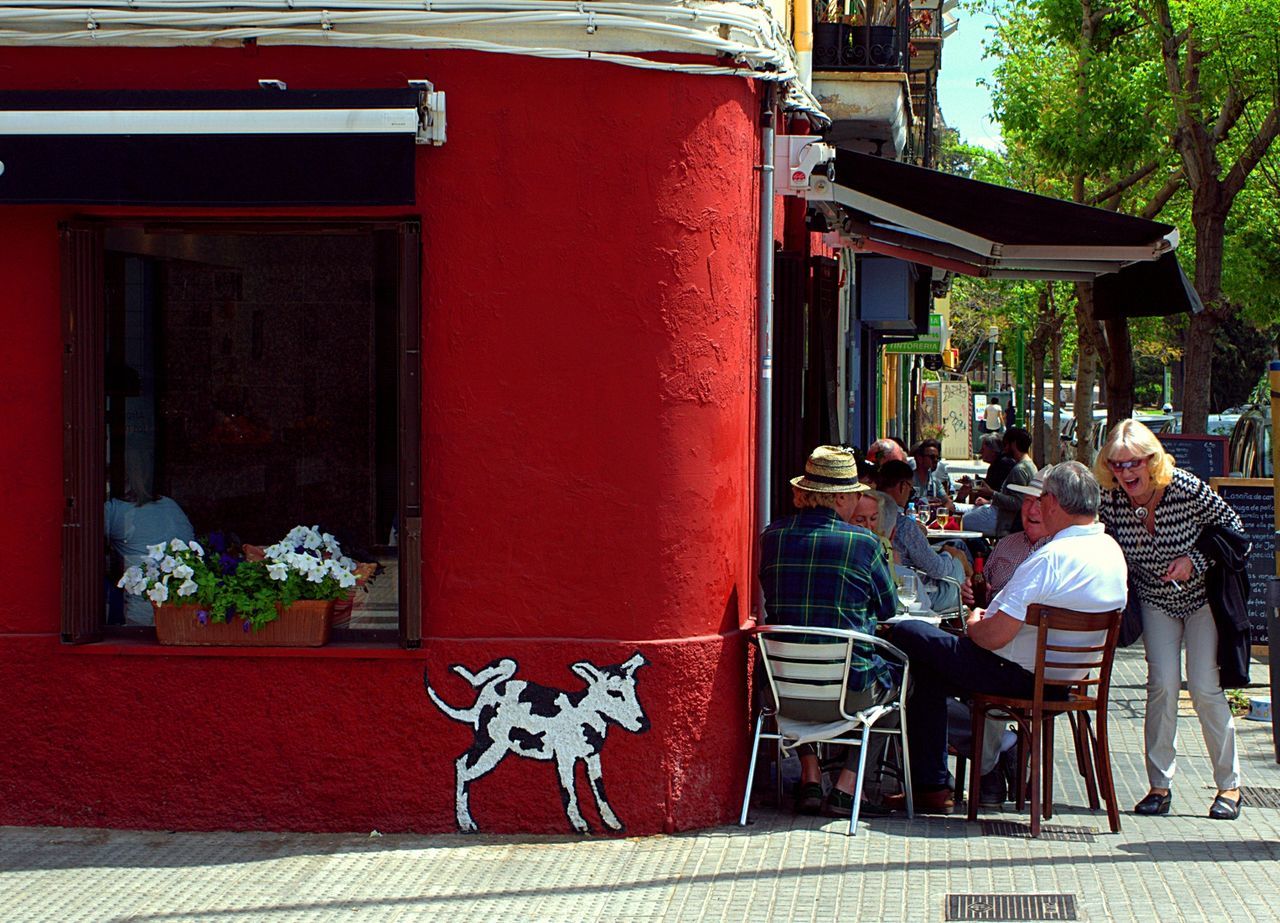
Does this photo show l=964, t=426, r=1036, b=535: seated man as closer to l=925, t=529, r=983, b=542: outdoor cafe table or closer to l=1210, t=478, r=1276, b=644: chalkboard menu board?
l=925, t=529, r=983, b=542: outdoor cafe table

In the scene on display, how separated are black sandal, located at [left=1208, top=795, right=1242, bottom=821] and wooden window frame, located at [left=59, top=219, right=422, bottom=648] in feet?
11.4

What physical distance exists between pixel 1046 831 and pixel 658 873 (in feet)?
5.71

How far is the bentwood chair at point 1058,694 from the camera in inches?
272

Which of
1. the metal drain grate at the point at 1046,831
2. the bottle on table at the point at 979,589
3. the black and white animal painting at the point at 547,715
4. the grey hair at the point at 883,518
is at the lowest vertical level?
the metal drain grate at the point at 1046,831

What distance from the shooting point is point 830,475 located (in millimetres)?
7246

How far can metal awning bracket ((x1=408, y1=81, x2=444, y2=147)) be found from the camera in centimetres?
664

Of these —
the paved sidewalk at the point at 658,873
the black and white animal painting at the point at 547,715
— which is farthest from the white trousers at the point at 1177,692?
the black and white animal painting at the point at 547,715

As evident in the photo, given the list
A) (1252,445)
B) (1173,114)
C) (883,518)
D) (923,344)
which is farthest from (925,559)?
(923,344)

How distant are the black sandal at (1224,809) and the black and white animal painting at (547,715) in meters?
2.51

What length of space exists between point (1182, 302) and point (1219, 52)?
6517 millimetres

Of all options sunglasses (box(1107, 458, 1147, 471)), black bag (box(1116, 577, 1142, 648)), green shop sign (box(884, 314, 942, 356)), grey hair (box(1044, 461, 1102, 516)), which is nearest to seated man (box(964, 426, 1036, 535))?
black bag (box(1116, 577, 1142, 648))

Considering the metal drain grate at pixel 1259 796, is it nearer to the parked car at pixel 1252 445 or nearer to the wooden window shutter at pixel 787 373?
the wooden window shutter at pixel 787 373

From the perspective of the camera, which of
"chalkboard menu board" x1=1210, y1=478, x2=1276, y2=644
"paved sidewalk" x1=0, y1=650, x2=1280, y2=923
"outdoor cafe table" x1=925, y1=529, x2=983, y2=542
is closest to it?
"paved sidewalk" x1=0, y1=650, x2=1280, y2=923

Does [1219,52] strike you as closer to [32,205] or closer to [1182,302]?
[1182,302]
